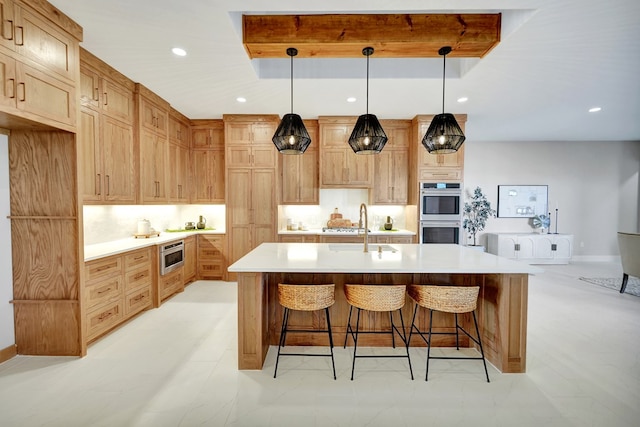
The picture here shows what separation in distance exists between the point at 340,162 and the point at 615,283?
17.3ft

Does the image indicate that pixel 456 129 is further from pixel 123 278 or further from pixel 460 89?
pixel 123 278

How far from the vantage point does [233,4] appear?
2.08 m

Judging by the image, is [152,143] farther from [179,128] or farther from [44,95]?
[44,95]

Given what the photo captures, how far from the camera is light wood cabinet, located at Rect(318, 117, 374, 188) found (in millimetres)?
4777

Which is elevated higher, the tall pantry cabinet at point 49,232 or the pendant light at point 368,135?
the pendant light at point 368,135

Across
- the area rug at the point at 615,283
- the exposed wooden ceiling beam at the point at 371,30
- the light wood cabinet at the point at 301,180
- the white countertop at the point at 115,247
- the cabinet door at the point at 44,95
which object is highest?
the exposed wooden ceiling beam at the point at 371,30

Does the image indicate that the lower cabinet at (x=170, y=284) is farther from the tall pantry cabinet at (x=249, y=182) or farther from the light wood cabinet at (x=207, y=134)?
the light wood cabinet at (x=207, y=134)

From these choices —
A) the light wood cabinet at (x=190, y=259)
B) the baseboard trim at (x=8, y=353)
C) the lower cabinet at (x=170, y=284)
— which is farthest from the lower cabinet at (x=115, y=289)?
the light wood cabinet at (x=190, y=259)

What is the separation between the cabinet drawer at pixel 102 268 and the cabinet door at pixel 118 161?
28.8 inches

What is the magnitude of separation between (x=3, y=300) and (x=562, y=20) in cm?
526

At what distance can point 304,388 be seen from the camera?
2.05m

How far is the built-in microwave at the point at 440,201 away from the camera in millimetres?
4520

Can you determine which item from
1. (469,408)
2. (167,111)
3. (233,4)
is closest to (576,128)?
(469,408)

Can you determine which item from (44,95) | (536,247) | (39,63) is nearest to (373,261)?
(44,95)
